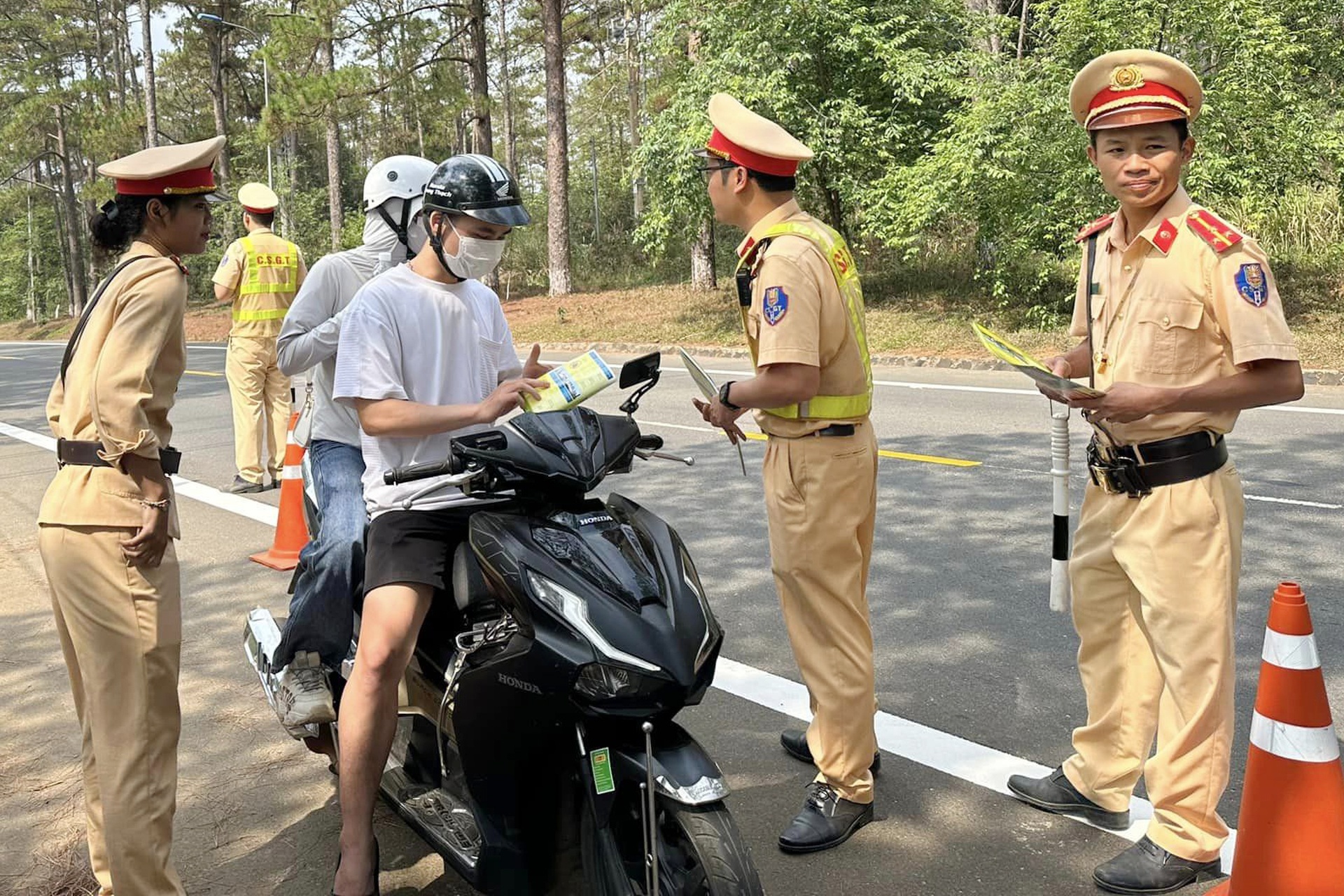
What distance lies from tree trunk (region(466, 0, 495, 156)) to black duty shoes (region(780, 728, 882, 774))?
1003 inches

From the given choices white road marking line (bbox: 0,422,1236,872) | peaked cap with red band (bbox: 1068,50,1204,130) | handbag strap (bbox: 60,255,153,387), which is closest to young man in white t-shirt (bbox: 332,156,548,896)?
handbag strap (bbox: 60,255,153,387)

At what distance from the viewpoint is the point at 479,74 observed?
2836cm

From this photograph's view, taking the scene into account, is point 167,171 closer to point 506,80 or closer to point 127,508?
point 127,508

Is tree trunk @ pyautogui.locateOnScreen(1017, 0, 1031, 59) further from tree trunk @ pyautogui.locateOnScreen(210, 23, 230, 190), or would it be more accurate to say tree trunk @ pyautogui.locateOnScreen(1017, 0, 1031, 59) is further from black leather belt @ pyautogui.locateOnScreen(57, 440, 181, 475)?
tree trunk @ pyautogui.locateOnScreen(210, 23, 230, 190)

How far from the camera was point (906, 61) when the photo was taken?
17812mm

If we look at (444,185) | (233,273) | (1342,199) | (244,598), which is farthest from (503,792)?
(1342,199)

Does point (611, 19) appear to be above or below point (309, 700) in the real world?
above

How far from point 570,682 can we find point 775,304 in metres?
1.37

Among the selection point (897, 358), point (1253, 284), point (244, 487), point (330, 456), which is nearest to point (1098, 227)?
point (1253, 284)

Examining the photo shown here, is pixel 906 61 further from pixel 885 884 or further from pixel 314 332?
pixel 885 884

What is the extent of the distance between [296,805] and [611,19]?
4152 cm

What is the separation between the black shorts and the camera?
2906 mm

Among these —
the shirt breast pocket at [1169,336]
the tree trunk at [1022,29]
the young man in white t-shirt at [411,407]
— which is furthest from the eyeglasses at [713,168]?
the tree trunk at [1022,29]

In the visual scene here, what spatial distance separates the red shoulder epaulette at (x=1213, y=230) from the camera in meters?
3.09
